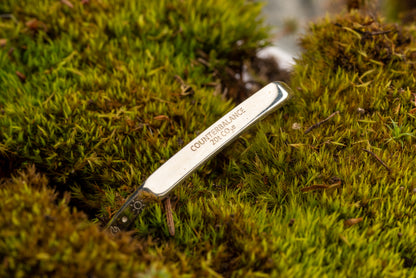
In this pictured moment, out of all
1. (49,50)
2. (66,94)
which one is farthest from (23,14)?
(66,94)

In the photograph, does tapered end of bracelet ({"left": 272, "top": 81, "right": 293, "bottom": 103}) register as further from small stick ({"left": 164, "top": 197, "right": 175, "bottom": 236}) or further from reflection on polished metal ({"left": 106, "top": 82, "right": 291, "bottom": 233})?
small stick ({"left": 164, "top": 197, "right": 175, "bottom": 236})

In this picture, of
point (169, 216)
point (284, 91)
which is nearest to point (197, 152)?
point (169, 216)

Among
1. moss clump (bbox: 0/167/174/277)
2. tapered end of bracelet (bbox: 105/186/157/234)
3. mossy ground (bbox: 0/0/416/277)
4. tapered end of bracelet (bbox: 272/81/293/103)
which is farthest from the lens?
tapered end of bracelet (bbox: 272/81/293/103)

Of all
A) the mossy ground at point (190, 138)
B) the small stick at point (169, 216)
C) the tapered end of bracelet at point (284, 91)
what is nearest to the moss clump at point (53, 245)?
the mossy ground at point (190, 138)

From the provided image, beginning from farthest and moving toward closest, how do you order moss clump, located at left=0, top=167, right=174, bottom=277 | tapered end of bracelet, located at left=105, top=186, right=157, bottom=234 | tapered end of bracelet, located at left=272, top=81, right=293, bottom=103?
tapered end of bracelet, located at left=272, top=81, right=293, bottom=103
tapered end of bracelet, located at left=105, top=186, right=157, bottom=234
moss clump, located at left=0, top=167, right=174, bottom=277

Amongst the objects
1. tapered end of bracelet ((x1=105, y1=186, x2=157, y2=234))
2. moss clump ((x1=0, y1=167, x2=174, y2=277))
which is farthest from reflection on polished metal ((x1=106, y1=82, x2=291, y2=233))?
moss clump ((x1=0, y1=167, x2=174, y2=277))

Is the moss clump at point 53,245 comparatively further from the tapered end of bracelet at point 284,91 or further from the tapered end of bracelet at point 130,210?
the tapered end of bracelet at point 284,91
